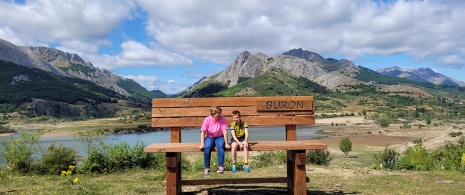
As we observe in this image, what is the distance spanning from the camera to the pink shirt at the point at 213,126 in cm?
639

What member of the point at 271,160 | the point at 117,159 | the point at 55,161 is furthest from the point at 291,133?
the point at 271,160

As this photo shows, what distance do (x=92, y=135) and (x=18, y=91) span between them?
202604 millimetres

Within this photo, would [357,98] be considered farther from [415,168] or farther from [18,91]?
[415,168]

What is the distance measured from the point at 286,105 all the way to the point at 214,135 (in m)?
1.55

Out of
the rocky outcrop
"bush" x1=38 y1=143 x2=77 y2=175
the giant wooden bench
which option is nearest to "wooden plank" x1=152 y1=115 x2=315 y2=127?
the giant wooden bench

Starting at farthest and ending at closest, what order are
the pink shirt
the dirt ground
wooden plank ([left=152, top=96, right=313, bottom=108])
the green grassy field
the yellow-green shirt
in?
the dirt ground, the green grassy field, wooden plank ([left=152, top=96, right=313, bottom=108]), the yellow-green shirt, the pink shirt

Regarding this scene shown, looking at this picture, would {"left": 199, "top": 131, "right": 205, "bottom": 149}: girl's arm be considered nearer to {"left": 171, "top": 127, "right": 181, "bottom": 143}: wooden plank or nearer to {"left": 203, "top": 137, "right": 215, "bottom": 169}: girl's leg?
{"left": 203, "top": 137, "right": 215, "bottom": 169}: girl's leg

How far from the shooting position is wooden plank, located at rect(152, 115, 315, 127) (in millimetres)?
6965

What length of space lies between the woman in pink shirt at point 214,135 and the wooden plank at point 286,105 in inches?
32.1

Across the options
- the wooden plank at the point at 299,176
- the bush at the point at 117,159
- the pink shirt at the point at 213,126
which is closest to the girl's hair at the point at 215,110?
the pink shirt at the point at 213,126

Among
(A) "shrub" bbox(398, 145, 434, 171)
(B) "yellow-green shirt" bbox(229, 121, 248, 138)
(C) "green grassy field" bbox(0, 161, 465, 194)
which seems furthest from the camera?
(A) "shrub" bbox(398, 145, 434, 171)

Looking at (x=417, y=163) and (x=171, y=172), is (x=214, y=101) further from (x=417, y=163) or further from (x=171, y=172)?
(x=417, y=163)

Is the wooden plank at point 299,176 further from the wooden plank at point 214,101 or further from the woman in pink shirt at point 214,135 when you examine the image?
the wooden plank at point 214,101

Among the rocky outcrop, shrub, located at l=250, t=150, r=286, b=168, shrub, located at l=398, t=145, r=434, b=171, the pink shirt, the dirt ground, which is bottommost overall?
the dirt ground
